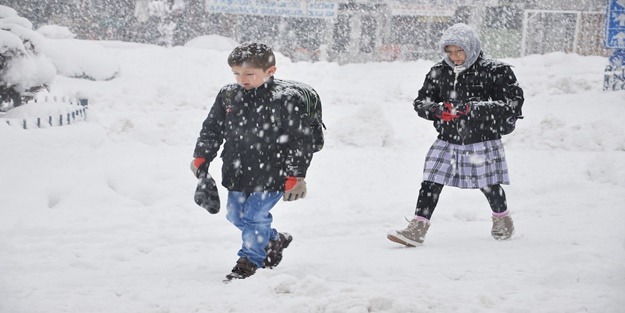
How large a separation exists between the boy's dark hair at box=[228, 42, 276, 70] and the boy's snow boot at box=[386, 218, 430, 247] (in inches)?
64.8

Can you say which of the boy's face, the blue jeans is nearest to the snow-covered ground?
the blue jeans

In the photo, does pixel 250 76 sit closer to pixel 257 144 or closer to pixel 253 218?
pixel 257 144

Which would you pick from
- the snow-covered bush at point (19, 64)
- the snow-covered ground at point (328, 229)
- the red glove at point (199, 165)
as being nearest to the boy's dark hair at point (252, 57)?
the red glove at point (199, 165)

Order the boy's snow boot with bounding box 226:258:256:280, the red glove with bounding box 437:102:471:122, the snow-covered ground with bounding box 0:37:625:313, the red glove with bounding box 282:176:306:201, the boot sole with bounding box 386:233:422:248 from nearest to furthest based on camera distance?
the snow-covered ground with bounding box 0:37:625:313 → the red glove with bounding box 282:176:306:201 → the boy's snow boot with bounding box 226:258:256:280 → the red glove with bounding box 437:102:471:122 → the boot sole with bounding box 386:233:422:248

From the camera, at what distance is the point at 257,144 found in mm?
3885

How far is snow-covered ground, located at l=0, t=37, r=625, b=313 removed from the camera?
3.42 meters

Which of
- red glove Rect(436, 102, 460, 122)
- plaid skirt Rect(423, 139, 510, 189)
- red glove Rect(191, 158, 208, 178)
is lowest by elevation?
plaid skirt Rect(423, 139, 510, 189)

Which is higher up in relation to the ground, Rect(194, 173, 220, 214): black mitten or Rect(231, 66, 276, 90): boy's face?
Rect(231, 66, 276, 90): boy's face

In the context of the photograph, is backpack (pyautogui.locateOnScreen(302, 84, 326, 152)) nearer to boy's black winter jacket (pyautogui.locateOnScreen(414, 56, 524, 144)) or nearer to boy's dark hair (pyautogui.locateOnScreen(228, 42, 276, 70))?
boy's dark hair (pyautogui.locateOnScreen(228, 42, 276, 70))

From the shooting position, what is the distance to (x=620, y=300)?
10.7 feet

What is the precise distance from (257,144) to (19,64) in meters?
6.37

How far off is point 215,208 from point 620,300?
237cm

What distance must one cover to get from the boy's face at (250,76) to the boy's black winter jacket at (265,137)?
0.06 meters

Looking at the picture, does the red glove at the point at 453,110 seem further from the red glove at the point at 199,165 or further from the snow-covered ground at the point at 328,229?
the red glove at the point at 199,165
